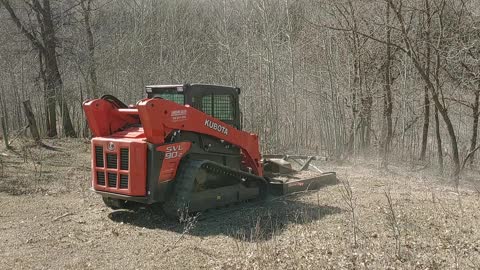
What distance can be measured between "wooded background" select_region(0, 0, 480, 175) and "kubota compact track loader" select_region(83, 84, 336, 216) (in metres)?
4.82

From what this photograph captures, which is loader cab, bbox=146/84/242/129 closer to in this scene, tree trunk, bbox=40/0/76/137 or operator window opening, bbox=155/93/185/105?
operator window opening, bbox=155/93/185/105

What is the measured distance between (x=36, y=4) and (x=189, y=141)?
1438 cm

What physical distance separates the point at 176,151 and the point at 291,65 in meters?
8.94

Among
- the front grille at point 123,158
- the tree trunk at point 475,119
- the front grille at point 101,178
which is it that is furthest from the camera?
the tree trunk at point 475,119

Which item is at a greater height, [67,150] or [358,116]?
[358,116]

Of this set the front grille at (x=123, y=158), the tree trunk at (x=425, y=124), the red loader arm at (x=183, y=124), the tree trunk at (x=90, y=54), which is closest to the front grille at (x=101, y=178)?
the front grille at (x=123, y=158)

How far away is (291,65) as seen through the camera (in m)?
15.1

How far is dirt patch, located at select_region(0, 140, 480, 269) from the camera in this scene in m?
5.09

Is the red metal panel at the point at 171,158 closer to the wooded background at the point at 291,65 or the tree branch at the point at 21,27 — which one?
the wooded background at the point at 291,65

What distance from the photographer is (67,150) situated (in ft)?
50.5

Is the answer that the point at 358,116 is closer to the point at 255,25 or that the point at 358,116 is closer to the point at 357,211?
the point at 255,25

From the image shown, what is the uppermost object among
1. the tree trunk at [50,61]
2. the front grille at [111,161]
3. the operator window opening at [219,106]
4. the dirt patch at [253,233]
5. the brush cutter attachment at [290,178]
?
the tree trunk at [50,61]

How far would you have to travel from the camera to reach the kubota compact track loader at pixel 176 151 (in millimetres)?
6496

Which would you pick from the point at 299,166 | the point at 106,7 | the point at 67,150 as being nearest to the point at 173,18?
Result: the point at 106,7
